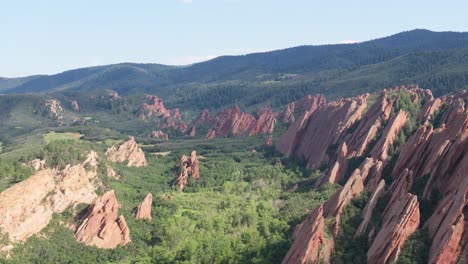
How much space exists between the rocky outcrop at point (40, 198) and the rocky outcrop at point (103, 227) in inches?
341

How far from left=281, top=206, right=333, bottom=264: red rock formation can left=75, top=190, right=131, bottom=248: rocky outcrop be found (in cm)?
6061

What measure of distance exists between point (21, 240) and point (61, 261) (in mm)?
11284

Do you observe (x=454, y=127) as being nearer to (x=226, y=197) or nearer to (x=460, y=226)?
(x=460, y=226)

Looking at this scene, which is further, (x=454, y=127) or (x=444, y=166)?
(x=454, y=127)

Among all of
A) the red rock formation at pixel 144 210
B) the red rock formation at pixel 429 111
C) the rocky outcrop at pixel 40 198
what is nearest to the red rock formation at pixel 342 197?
the red rock formation at pixel 429 111

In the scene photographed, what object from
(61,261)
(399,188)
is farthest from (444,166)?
(61,261)

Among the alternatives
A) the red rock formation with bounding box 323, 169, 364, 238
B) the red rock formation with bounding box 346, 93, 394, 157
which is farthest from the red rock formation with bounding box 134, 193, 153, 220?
the red rock formation with bounding box 323, 169, 364, 238

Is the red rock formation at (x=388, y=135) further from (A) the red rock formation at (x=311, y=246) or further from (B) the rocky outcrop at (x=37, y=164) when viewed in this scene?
(B) the rocky outcrop at (x=37, y=164)

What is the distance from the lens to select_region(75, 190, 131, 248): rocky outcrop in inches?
5974

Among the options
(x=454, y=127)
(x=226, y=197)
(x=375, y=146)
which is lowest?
(x=226, y=197)

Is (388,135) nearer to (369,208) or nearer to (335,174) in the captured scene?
(335,174)

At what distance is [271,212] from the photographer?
6560 inches

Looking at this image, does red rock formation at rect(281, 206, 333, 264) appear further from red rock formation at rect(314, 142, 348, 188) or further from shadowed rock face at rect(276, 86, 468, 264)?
red rock formation at rect(314, 142, 348, 188)

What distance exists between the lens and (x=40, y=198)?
150375 millimetres
